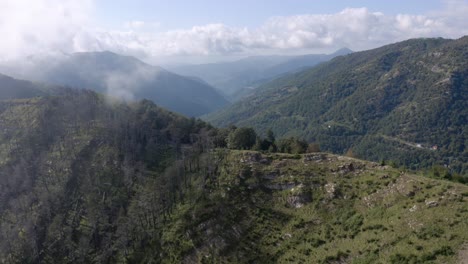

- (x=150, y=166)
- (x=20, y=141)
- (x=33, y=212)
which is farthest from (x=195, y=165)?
(x=20, y=141)

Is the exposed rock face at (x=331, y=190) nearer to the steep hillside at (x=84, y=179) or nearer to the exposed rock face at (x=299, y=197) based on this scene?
the exposed rock face at (x=299, y=197)

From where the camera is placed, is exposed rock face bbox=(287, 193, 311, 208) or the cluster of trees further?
the cluster of trees

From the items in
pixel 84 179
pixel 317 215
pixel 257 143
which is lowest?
pixel 84 179

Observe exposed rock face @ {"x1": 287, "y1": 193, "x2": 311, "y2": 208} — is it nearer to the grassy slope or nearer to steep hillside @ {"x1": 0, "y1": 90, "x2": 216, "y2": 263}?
the grassy slope

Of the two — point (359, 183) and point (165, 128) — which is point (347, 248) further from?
point (165, 128)

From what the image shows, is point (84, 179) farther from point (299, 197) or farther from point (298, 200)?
point (299, 197)

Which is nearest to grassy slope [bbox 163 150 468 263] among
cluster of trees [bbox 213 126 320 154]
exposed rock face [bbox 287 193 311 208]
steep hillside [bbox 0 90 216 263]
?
exposed rock face [bbox 287 193 311 208]

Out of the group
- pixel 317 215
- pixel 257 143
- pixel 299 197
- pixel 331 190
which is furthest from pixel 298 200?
pixel 257 143
